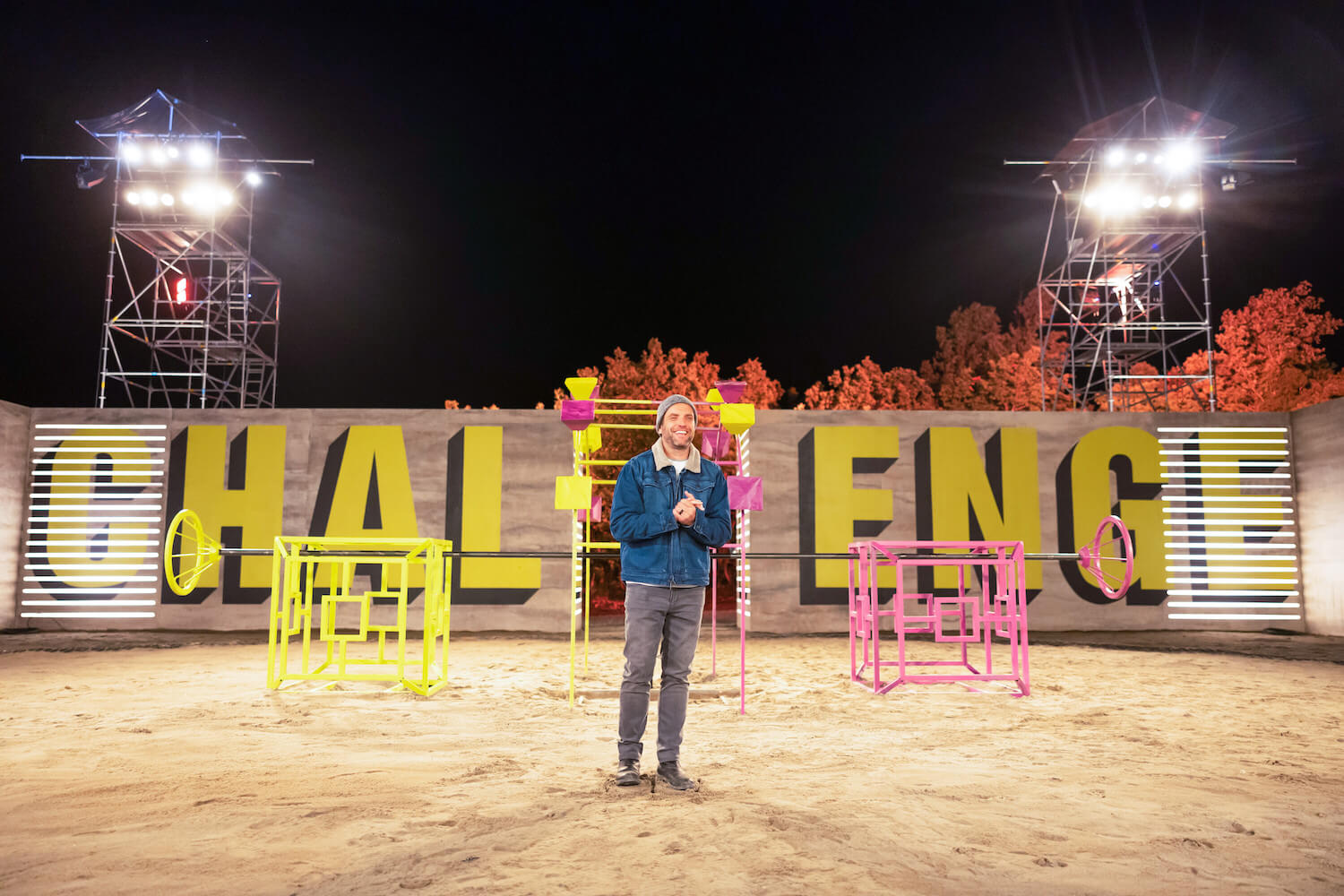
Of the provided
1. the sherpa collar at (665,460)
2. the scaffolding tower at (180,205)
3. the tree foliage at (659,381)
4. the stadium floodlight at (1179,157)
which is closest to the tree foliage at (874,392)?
the tree foliage at (659,381)

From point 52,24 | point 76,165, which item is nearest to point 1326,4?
point 52,24

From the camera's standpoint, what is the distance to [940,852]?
2607 millimetres

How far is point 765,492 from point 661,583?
7549 millimetres

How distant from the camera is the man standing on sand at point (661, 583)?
136 inches

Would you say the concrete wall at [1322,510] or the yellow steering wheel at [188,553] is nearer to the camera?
the yellow steering wheel at [188,553]

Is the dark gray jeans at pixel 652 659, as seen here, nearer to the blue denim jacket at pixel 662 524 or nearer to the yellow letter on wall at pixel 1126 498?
the blue denim jacket at pixel 662 524

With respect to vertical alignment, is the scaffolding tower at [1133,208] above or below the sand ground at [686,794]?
above

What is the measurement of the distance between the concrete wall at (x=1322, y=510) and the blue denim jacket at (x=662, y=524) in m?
10.7

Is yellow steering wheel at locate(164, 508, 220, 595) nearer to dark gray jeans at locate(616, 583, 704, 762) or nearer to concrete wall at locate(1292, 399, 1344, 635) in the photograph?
dark gray jeans at locate(616, 583, 704, 762)

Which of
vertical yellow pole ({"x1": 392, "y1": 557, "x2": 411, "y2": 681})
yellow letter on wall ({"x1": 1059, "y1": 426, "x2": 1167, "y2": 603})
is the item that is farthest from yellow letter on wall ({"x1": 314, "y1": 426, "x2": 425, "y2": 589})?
yellow letter on wall ({"x1": 1059, "y1": 426, "x2": 1167, "y2": 603})

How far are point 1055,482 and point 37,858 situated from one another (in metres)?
11.4

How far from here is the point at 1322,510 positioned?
34.7ft

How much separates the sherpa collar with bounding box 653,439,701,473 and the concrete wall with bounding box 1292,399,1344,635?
10620mm

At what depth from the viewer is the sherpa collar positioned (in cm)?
364
